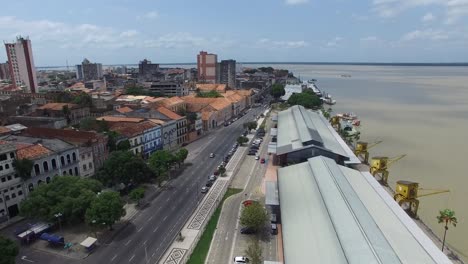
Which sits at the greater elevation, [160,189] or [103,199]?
[103,199]

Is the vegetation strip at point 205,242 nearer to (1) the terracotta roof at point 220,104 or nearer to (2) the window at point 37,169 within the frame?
(2) the window at point 37,169

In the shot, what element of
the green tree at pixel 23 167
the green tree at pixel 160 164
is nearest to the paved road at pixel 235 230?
the green tree at pixel 160 164

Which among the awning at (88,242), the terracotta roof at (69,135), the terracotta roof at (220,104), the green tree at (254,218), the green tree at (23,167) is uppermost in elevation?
the terracotta roof at (69,135)

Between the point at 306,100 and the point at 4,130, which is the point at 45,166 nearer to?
the point at 4,130

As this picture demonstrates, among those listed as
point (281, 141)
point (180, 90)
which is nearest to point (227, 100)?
point (180, 90)

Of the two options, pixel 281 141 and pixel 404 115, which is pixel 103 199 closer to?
pixel 281 141
